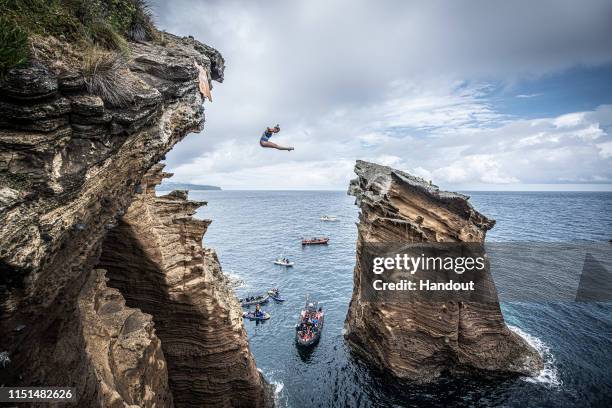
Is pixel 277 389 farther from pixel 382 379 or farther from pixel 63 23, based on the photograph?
pixel 63 23

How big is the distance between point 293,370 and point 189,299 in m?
17.9

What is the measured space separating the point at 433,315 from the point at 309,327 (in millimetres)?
14892

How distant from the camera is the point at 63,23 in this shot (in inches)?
274

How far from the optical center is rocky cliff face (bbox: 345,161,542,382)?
22.9 meters

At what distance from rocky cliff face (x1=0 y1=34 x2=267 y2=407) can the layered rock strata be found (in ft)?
0.20

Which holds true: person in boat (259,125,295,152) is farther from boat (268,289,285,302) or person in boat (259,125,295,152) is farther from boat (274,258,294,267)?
boat (274,258,294,267)

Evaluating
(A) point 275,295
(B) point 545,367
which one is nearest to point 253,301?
(A) point 275,295

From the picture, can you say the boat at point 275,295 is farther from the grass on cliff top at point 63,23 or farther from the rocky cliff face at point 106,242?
the grass on cliff top at point 63,23

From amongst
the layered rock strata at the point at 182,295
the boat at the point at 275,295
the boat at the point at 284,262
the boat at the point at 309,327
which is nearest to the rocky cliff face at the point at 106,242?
the layered rock strata at the point at 182,295

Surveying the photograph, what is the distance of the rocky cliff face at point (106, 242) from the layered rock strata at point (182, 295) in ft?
0.20

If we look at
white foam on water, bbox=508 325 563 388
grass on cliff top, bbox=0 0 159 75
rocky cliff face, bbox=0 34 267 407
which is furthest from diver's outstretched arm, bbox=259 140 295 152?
white foam on water, bbox=508 325 563 388

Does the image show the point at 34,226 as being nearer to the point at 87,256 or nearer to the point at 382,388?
the point at 87,256

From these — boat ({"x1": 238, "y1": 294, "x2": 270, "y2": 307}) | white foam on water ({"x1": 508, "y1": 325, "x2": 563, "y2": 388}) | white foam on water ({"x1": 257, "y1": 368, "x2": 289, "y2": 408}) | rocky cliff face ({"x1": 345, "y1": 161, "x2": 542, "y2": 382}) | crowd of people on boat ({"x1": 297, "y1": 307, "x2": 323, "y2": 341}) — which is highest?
rocky cliff face ({"x1": 345, "y1": 161, "x2": 542, "y2": 382})

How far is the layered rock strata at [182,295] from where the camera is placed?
13.2 metres
